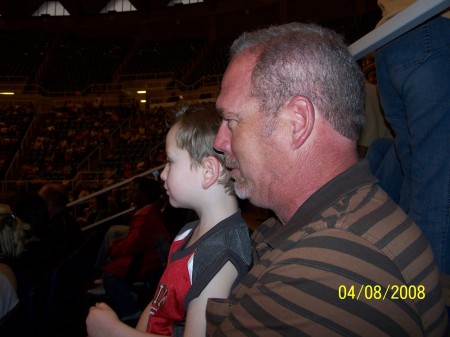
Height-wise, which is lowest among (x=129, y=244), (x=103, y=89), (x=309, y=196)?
(x=129, y=244)

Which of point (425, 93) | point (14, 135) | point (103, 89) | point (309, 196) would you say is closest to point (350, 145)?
point (309, 196)

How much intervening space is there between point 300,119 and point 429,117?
36 centimetres

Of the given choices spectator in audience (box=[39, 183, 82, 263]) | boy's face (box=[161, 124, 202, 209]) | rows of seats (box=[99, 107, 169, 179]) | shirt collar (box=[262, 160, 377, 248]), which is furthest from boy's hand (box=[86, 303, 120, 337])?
rows of seats (box=[99, 107, 169, 179])

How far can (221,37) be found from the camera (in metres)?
21.1

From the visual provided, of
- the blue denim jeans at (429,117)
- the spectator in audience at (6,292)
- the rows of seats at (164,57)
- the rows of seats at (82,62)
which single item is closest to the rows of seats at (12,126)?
the rows of seats at (82,62)

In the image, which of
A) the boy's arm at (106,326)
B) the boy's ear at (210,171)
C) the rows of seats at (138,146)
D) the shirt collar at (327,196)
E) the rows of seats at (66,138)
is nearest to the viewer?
the shirt collar at (327,196)

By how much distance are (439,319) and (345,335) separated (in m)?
0.26

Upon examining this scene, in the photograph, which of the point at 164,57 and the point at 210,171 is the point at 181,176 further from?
the point at 164,57

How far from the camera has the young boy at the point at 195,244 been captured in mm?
1092

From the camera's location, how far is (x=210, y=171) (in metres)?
1.27

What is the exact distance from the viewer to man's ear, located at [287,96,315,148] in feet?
2.80

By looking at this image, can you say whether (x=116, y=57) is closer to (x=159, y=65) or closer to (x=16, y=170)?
(x=159, y=65)

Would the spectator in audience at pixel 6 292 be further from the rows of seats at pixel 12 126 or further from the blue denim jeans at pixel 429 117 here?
the rows of seats at pixel 12 126

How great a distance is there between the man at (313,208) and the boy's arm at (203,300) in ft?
0.66
